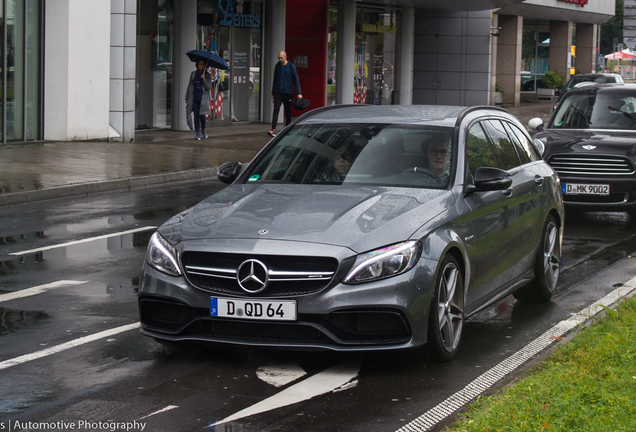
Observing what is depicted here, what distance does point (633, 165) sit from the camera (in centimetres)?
1213

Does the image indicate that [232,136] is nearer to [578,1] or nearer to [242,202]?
[242,202]

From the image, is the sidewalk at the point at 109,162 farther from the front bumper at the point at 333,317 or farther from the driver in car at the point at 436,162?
the front bumper at the point at 333,317

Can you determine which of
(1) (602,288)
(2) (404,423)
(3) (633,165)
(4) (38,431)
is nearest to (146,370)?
(4) (38,431)

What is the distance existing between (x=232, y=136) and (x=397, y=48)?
14.7m

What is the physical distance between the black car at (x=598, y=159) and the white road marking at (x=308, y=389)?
7.33 meters

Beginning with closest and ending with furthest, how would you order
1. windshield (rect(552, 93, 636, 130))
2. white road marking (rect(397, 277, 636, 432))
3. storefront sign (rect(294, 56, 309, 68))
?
white road marking (rect(397, 277, 636, 432)) < windshield (rect(552, 93, 636, 130)) < storefront sign (rect(294, 56, 309, 68))

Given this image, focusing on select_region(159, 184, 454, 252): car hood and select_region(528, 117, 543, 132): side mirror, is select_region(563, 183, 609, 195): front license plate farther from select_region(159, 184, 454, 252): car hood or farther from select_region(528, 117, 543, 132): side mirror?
select_region(159, 184, 454, 252): car hood

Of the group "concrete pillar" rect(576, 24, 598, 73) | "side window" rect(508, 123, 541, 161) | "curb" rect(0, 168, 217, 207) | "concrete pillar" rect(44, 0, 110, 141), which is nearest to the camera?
"side window" rect(508, 123, 541, 161)

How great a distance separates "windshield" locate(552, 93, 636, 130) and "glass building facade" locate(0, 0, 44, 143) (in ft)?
35.7

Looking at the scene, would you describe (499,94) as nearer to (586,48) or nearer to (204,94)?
(586,48)

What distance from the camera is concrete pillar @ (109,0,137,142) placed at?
21078 mm

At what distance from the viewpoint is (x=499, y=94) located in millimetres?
44219

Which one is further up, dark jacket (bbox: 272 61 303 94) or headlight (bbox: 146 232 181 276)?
dark jacket (bbox: 272 61 303 94)

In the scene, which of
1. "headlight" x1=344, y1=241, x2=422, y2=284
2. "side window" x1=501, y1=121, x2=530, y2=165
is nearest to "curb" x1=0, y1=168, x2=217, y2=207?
"side window" x1=501, y1=121, x2=530, y2=165
